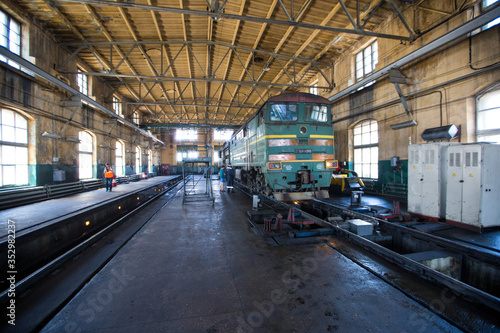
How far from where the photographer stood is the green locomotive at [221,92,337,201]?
7.03m

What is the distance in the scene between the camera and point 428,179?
577cm

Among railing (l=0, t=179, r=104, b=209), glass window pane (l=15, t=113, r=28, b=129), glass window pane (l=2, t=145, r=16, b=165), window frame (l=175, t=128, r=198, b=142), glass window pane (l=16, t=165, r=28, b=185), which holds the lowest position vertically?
railing (l=0, t=179, r=104, b=209)

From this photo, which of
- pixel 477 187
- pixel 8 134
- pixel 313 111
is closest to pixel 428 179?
pixel 477 187

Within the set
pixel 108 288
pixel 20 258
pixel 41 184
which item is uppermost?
pixel 41 184

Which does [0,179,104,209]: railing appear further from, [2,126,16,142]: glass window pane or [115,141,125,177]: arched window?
[115,141,125,177]: arched window

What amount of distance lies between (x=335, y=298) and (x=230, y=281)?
1348 millimetres

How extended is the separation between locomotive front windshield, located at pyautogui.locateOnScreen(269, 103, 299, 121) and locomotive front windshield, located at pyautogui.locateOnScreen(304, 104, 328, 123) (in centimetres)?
36

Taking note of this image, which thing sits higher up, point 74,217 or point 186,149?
point 186,149

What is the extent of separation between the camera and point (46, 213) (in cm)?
657

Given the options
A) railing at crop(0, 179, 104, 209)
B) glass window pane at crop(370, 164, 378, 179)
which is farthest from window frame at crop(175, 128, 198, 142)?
glass window pane at crop(370, 164, 378, 179)

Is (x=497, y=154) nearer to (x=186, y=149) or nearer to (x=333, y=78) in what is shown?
(x=333, y=78)

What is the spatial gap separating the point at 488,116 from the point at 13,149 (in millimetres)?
16360

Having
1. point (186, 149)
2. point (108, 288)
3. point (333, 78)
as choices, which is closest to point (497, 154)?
point (108, 288)

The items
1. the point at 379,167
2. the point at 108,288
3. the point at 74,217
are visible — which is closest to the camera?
the point at 108,288
